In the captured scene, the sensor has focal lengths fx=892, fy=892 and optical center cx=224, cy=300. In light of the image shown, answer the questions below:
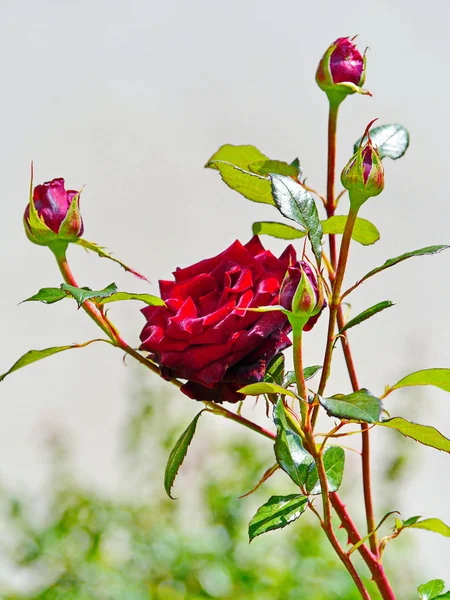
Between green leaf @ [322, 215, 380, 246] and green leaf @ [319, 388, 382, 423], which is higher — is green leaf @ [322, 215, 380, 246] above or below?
above

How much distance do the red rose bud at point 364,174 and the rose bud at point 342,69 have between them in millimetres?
99

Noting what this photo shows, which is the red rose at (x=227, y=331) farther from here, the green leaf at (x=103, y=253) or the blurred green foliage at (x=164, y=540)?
the blurred green foliage at (x=164, y=540)

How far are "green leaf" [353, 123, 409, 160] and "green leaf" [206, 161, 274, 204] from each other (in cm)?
14

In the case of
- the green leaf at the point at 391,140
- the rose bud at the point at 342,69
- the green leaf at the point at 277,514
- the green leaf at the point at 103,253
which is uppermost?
the green leaf at the point at 391,140

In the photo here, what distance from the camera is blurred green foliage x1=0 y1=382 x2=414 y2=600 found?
1328 millimetres

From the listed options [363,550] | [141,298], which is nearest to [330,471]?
[363,550]

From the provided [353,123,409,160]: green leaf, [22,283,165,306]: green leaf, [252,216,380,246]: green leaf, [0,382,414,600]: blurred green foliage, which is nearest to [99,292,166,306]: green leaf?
[22,283,165,306]: green leaf

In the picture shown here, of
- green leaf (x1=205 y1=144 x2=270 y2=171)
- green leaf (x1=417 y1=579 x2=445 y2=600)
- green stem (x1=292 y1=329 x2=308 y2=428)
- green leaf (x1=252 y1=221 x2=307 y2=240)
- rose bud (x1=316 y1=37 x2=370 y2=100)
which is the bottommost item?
green leaf (x1=417 y1=579 x2=445 y2=600)

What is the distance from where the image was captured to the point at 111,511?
155 centimetres

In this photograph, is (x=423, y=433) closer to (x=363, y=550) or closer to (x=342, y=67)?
(x=363, y=550)

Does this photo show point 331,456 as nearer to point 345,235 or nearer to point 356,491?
point 345,235

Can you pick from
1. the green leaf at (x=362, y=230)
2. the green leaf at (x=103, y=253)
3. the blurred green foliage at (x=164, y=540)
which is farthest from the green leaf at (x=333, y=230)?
the blurred green foliage at (x=164, y=540)

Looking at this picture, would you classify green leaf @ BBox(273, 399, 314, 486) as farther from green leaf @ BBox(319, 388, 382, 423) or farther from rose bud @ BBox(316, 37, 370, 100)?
rose bud @ BBox(316, 37, 370, 100)

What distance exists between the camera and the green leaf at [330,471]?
47cm
